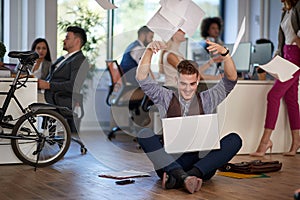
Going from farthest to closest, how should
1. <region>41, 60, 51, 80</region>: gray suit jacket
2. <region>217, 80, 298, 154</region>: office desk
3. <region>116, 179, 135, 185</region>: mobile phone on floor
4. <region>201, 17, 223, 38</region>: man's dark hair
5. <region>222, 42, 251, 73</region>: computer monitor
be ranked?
<region>201, 17, 223, 38</region>: man's dark hair → <region>41, 60, 51, 80</region>: gray suit jacket → <region>222, 42, 251, 73</region>: computer monitor → <region>217, 80, 298, 154</region>: office desk → <region>116, 179, 135, 185</region>: mobile phone on floor

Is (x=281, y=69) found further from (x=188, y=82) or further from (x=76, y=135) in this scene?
(x=76, y=135)

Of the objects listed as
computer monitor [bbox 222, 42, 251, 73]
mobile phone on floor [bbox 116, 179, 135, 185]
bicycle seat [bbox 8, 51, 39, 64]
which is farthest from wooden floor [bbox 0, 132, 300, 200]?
computer monitor [bbox 222, 42, 251, 73]

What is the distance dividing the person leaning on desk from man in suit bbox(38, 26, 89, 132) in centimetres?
147

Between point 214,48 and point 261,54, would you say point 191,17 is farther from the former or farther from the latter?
point 261,54

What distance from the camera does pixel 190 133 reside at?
3.57 m

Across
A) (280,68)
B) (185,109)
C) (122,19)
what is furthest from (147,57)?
(122,19)

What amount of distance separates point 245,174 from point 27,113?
1521 millimetres

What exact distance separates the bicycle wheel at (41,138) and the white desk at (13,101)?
9 cm

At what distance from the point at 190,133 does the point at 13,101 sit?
1.44 metres

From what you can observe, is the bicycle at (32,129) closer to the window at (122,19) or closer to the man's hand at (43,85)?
the man's hand at (43,85)

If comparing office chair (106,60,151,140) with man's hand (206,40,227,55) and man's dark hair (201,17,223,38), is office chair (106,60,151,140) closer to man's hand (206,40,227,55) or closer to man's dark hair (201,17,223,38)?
man's dark hair (201,17,223,38)

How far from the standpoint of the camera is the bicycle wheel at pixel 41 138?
4.30m

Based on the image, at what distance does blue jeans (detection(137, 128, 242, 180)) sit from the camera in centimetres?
353

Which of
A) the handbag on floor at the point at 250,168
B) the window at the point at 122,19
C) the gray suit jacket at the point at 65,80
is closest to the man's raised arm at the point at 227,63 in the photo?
the handbag on floor at the point at 250,168
